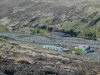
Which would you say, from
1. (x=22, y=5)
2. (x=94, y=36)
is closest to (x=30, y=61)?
(x=94, y=36)

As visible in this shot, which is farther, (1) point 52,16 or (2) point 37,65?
(1) point 52,16

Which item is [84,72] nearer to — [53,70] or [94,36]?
[53,70]

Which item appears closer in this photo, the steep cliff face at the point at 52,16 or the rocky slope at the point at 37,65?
the rocky slope at the point at 37,65

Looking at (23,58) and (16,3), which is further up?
(23,58)

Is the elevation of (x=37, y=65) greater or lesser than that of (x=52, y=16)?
greater

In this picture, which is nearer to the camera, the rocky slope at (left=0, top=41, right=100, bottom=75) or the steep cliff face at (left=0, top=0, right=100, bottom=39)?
the rocky slope at (left=0, top=41, right=100, bottom=75)

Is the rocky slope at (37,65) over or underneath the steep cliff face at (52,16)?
over

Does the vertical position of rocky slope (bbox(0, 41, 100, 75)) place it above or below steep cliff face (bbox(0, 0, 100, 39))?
above

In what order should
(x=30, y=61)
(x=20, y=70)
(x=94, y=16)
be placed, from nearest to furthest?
(x=20, y=70) → (x=30, y=61) → (x=94, y=16)
